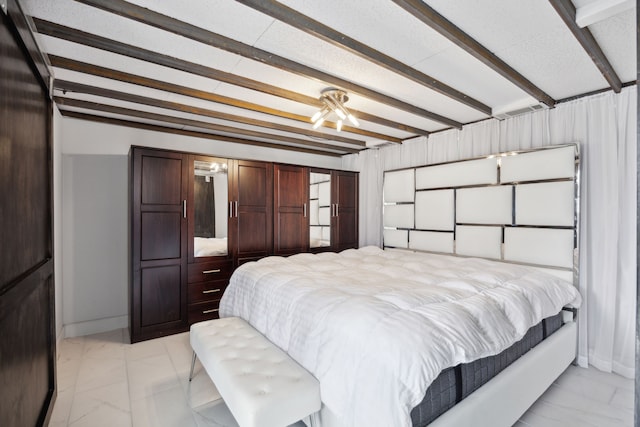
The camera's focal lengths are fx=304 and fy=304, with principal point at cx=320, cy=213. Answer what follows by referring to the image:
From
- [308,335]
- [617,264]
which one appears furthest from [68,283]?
[617,264]

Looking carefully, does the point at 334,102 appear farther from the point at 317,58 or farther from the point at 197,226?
the point at 197,226

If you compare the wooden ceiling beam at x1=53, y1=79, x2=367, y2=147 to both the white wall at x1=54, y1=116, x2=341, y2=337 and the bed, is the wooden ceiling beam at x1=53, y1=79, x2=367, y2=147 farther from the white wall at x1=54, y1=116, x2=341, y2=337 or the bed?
the bed

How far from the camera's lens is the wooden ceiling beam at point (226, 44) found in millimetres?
1641

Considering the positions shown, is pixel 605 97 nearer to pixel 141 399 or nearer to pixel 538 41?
pixel 538 41

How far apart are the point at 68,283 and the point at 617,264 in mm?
5513

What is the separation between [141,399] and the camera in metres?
2.23

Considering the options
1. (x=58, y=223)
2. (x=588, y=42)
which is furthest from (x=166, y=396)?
(x=588, y=42)

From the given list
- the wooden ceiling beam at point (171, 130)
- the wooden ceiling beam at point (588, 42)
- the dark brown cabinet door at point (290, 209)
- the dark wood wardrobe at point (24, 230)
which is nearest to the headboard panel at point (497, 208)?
the wooden ceiling beam at point (588, 42)

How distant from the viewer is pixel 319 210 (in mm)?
4828

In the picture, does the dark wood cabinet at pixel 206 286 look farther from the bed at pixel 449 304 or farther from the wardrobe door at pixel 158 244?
the bed at pixel 449 304

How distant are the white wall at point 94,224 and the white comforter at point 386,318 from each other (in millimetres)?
1675

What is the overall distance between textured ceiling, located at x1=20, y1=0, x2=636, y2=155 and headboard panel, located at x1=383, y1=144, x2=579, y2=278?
0.64m

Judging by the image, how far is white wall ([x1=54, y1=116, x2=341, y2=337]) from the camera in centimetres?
345

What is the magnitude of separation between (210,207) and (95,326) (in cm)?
189
